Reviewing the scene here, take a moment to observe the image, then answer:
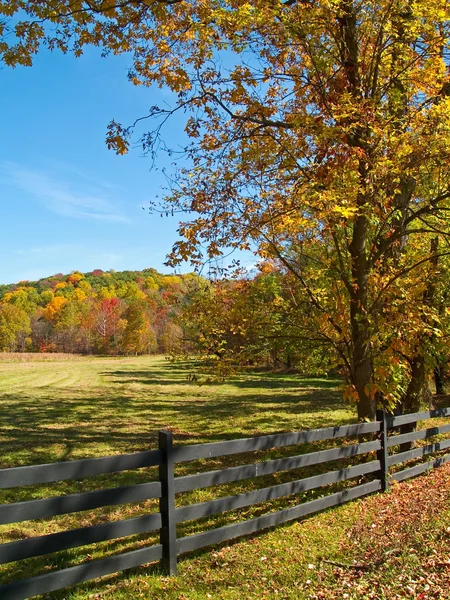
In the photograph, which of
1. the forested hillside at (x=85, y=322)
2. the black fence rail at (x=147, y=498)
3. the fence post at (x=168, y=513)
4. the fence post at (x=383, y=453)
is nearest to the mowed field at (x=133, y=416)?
the fence post at (x=383, y=453)

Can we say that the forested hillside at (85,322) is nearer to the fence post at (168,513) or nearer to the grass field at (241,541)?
the grass field at (241,541)

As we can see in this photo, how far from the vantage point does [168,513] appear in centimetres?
440

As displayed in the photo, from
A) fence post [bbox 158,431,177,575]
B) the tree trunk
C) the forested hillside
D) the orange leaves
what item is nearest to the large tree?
the tree trunk

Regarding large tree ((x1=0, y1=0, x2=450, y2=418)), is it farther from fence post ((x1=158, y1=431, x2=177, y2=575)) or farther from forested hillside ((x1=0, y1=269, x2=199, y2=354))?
forested hillside ((x1=0, y1=269, x2=199, y2=354))

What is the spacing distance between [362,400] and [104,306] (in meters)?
105

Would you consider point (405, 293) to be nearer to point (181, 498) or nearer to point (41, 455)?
point (181, 498)

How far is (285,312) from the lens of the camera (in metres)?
8.85

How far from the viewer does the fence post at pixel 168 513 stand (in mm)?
4379

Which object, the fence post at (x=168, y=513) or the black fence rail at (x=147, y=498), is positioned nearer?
the black fence rail at (x=147, y=498)

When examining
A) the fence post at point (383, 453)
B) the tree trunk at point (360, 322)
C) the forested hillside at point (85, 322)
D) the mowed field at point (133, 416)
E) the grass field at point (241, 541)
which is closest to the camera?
the grass field at point (241, 541)

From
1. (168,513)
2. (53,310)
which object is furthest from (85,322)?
(168,513)

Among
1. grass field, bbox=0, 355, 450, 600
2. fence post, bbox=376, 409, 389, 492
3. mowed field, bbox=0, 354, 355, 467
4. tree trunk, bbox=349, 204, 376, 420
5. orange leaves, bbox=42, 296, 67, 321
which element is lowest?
mowed field, bbox=0, 354, 355, 467

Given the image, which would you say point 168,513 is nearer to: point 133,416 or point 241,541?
point 241,541

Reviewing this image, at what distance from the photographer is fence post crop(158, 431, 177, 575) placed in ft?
14.4
